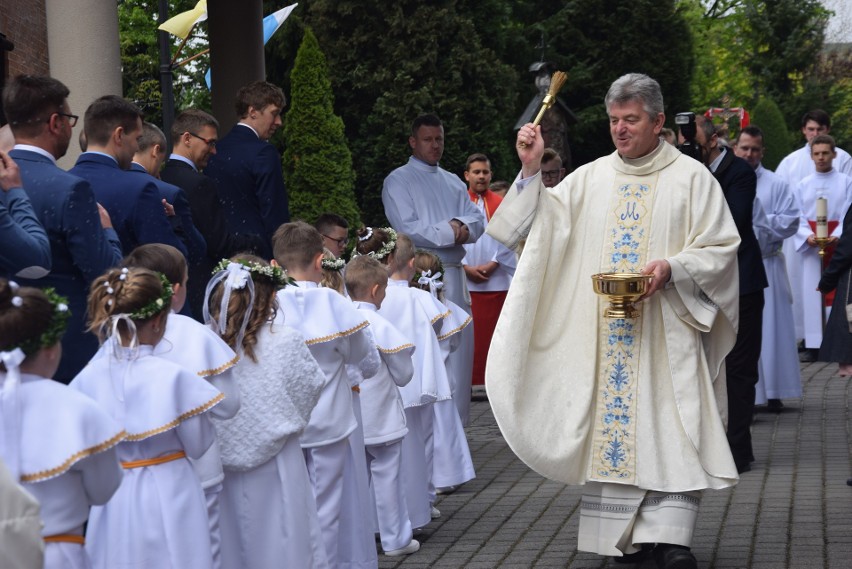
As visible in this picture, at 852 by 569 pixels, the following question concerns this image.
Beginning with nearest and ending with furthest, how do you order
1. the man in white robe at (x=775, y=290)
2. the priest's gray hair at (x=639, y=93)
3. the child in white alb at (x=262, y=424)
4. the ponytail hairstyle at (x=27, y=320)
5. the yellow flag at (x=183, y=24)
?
the ponytail hairstyle at (x=27, y=320), the child in white alb at (x=262, y=424), the priest's gray hair at (x=639, y=93), the man in white robe at (x=775, y=290), the yellow flag at (x=183, y=24)

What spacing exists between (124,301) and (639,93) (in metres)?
3.04

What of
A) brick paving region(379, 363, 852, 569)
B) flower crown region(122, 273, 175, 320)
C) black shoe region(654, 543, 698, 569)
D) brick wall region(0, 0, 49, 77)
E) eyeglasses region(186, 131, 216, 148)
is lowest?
brick paving region(379, 363, 852, 569)

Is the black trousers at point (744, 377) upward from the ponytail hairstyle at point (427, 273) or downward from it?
downward

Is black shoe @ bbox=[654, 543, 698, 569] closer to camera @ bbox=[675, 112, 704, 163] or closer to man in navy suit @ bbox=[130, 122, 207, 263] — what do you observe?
man in navy suit @ bbox=[130, 122, 207, 263]

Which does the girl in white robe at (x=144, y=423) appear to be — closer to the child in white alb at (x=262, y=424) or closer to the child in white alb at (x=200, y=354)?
the child in white alb at (x=200, y=354)

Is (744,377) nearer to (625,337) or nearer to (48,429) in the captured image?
(625,337)

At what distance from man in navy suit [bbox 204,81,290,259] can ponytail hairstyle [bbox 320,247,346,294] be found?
75cm

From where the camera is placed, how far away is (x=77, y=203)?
554 cm

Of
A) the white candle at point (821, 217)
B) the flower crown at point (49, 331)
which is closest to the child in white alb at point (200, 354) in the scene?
the flower crown at point (49, 331)

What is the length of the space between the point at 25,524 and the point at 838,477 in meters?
6.69

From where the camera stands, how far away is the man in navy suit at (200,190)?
24.3ft

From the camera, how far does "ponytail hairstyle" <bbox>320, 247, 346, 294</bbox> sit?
731 centimetres

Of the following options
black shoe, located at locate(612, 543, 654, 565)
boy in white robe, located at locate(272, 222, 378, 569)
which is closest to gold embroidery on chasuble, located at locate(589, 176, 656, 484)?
black shoe, located at locate(612, 543, 654, 565)

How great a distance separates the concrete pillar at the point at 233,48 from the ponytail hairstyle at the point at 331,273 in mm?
3818
